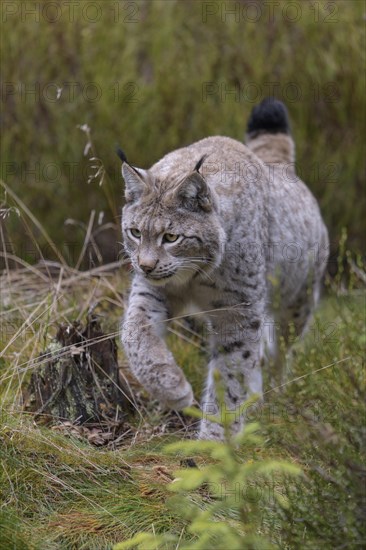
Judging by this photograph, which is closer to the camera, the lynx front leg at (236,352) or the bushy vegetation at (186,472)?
the bushy vegetation at (186,472)

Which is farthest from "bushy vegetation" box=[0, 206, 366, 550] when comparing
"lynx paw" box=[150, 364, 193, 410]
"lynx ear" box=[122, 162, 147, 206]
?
→ "lynx ear" box=[122, 162, 147, 206]

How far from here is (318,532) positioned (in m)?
3.08

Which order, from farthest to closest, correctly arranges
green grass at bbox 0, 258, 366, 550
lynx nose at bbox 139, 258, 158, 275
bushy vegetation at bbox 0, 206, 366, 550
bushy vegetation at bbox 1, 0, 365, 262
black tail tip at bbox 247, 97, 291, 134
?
1. bushy vegetation at bbox 1, 0, 365, 262
2. black tail tip at bbox 247, 97, 291, 134
3. lynx nose at bbox 139, 258, 158, 275
4. green grass at bbox 0, 258, 366, 550
5. bushy vegetation at bbox 0, 206, 366, 550

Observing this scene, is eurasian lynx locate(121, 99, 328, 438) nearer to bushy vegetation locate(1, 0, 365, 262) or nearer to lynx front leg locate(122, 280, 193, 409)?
lynx front leg locate(122, 280, 193, 409)

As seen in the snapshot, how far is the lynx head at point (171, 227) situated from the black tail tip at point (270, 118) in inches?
68.5

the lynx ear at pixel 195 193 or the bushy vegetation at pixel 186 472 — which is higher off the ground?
the lynx ear at pixel 195 193

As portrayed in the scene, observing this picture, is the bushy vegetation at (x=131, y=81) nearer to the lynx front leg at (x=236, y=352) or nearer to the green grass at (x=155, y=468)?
the green grass at (x=155, y=468)

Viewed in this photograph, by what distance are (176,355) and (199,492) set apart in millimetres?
1844

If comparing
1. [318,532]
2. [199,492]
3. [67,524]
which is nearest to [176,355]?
[199,492]

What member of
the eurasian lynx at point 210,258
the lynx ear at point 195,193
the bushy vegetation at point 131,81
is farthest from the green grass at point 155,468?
the bushy vegetation at point 131,81

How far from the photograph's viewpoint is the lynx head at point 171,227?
4.79 meters

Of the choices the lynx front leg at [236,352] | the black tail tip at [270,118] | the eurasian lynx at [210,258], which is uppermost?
the black tail tip at [270,118]

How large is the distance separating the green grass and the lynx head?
687mm

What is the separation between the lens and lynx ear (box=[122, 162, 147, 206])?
494 centimetres
